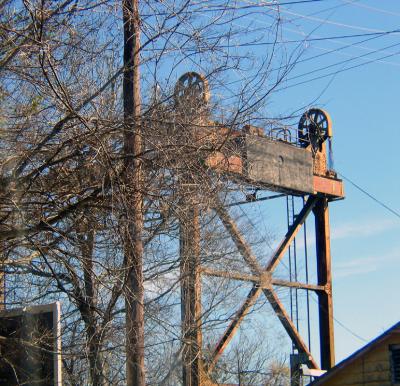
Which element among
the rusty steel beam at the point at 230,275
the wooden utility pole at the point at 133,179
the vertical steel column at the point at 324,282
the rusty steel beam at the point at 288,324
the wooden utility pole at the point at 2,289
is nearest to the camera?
the wooden utility pole at the point at 133,179

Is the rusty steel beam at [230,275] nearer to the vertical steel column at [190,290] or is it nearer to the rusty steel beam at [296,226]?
the vertical steel column at [190,290]

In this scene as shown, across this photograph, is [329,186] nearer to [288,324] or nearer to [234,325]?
[288,324]

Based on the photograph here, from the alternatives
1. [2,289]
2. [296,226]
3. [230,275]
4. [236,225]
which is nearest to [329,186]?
[296,226]

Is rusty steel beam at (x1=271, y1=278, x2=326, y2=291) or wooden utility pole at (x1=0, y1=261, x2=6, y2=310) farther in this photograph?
rusty steel beam at (x1=271, y1=278, x2=326, y2=291)

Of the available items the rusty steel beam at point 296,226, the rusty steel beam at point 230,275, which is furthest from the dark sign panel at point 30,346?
the rusty steel beam at point 296,226

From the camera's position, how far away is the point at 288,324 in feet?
92.1

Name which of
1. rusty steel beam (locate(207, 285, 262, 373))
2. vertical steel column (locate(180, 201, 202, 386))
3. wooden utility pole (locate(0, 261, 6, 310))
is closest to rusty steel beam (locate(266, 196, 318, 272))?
rusty steel beam (locate(207, 285, 262, 373))

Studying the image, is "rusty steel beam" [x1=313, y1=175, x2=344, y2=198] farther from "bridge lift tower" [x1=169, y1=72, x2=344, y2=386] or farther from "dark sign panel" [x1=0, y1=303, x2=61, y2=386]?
"dark sign panel" [x1=0, y1=303, x2=61, y2=386]

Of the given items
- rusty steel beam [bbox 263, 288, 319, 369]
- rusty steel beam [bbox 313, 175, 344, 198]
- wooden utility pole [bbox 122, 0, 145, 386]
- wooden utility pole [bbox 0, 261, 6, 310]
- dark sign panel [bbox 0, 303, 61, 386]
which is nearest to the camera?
dark sign panel [bbox 0, 303, 61, 386]

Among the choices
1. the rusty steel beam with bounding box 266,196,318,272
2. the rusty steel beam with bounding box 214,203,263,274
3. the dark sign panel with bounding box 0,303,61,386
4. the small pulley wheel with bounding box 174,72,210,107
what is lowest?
the dark sign panel with bounding box 0,303,61,386

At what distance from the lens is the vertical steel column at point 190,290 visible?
11.9 meters

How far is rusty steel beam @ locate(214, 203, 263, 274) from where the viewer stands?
44.8 feet

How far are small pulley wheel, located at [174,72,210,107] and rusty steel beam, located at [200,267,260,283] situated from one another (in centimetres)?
528

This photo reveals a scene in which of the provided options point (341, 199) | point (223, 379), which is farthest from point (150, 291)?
point (341, 199)
